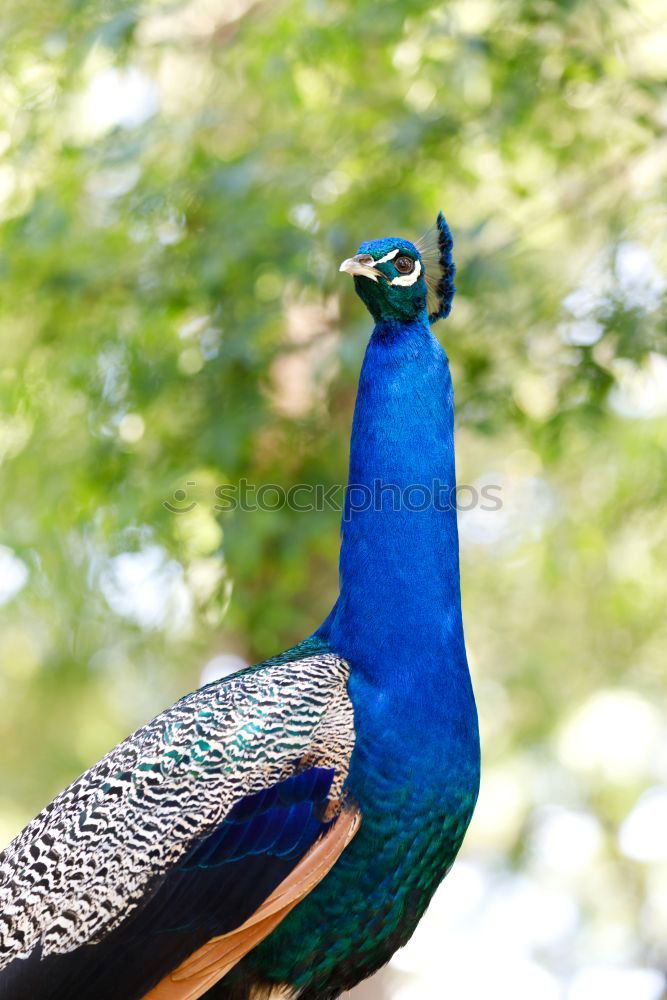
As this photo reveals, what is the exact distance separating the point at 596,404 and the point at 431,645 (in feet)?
5.33

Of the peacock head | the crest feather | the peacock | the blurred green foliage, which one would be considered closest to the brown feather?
the peacock

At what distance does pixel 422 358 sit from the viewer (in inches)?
99.7

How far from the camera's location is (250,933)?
2.15 meters

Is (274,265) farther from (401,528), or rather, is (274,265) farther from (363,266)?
(401,528)

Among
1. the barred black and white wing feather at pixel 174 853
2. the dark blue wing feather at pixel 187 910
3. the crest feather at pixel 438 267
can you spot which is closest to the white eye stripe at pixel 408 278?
the crest feather at pixel 438 267

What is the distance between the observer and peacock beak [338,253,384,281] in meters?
2.47

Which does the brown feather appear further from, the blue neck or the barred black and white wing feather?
the blue neck

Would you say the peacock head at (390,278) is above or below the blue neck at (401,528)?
above

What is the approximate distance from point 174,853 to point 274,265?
2221 millimetres

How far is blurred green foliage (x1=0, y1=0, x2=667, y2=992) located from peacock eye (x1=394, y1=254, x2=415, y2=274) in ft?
3.80

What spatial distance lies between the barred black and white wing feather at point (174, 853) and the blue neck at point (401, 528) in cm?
19

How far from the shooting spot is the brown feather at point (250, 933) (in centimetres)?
214

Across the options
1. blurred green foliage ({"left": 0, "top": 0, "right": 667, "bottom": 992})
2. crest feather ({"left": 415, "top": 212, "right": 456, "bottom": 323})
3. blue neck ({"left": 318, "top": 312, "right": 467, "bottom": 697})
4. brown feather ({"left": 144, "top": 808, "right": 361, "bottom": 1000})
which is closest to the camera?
brown feather ({"left": 144, "top": 808, "right": 361, "bottom": 1000})

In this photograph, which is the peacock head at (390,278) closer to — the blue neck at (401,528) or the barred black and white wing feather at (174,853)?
the blue neck at (401,528)
